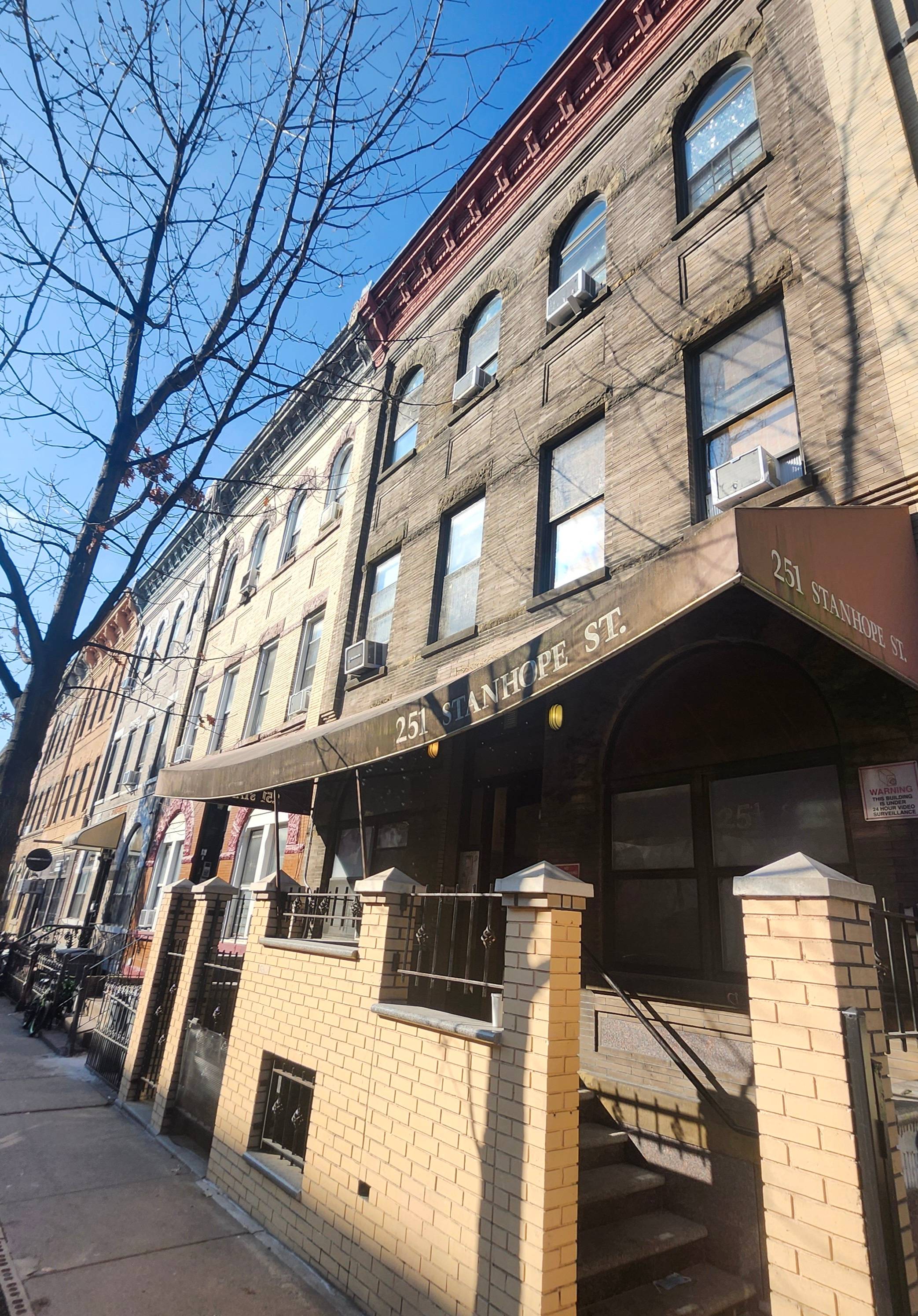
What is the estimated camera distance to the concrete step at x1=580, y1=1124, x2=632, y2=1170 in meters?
4.35

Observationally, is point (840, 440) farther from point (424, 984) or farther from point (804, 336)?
point (424, 984)

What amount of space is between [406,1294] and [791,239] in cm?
841

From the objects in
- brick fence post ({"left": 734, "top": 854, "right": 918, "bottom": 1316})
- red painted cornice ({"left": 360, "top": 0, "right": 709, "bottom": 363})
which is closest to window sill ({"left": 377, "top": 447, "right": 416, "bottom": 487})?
red painted cornice ({"left": 360, "top": 0, "right": 709, "bottom": 363})

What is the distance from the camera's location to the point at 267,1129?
5645 millimetres

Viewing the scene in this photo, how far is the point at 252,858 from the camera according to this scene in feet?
43.9

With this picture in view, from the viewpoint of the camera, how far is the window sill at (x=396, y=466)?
12.0 metres

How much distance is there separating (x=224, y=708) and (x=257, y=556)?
12.8ft

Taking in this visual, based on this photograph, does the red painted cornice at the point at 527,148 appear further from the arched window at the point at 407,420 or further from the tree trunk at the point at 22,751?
the tree trunk at the point at 22,751

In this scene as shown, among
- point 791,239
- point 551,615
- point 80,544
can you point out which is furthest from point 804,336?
point 80,544

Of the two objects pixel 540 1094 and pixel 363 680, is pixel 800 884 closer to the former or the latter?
pixel 540 1094

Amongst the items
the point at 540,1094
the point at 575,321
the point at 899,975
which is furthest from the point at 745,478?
the point at 540,1094

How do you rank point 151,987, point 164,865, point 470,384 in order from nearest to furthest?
point 151,987 → point 470,384 → point 164,865

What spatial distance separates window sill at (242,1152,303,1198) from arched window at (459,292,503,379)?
9715 mm

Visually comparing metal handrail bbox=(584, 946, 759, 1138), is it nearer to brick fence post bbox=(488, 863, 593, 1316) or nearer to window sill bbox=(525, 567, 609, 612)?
brick fence post bbox=(488, 863, 593, 1316)
